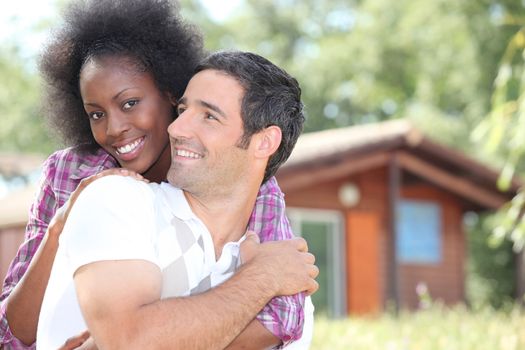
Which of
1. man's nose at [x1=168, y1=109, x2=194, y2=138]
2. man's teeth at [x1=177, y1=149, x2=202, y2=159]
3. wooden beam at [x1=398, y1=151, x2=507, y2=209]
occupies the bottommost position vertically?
man's teeth at [x1=177, y1=149, x2=202, y2=159]

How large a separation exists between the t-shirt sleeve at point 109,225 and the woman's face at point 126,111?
734mm

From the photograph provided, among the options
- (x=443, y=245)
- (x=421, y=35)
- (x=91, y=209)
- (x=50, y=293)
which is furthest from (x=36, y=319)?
(x=421, y=35)

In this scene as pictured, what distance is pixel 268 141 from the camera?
11.0 ft

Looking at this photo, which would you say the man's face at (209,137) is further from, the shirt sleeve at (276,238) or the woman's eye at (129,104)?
the woman's eye at (129,104)

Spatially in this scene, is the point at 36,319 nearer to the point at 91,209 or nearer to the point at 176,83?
the point at 91,209

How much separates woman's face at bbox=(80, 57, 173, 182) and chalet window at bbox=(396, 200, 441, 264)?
54.0ft

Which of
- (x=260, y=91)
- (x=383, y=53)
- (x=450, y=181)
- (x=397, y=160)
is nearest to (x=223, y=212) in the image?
(x=260, y=91)

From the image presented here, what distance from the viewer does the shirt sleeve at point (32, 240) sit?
11.3ft

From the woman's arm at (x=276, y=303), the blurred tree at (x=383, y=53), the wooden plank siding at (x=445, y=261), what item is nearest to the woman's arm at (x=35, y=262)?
the woman's arm at (x=276, y=303)

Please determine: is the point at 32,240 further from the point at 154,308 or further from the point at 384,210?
the point at 384,210

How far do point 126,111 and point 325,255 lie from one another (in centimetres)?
1512

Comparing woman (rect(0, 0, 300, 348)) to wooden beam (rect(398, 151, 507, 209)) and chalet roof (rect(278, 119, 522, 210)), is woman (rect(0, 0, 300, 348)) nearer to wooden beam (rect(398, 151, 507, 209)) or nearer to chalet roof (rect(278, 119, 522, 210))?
chalet roof (rect(278, 119, 522, 210))

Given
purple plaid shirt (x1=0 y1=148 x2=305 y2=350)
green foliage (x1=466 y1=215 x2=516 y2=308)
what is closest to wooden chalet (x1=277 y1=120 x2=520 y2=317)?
green foliage (x1=466 y1=215 x2=516 y2=308)

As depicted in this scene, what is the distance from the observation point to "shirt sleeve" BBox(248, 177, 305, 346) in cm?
304
